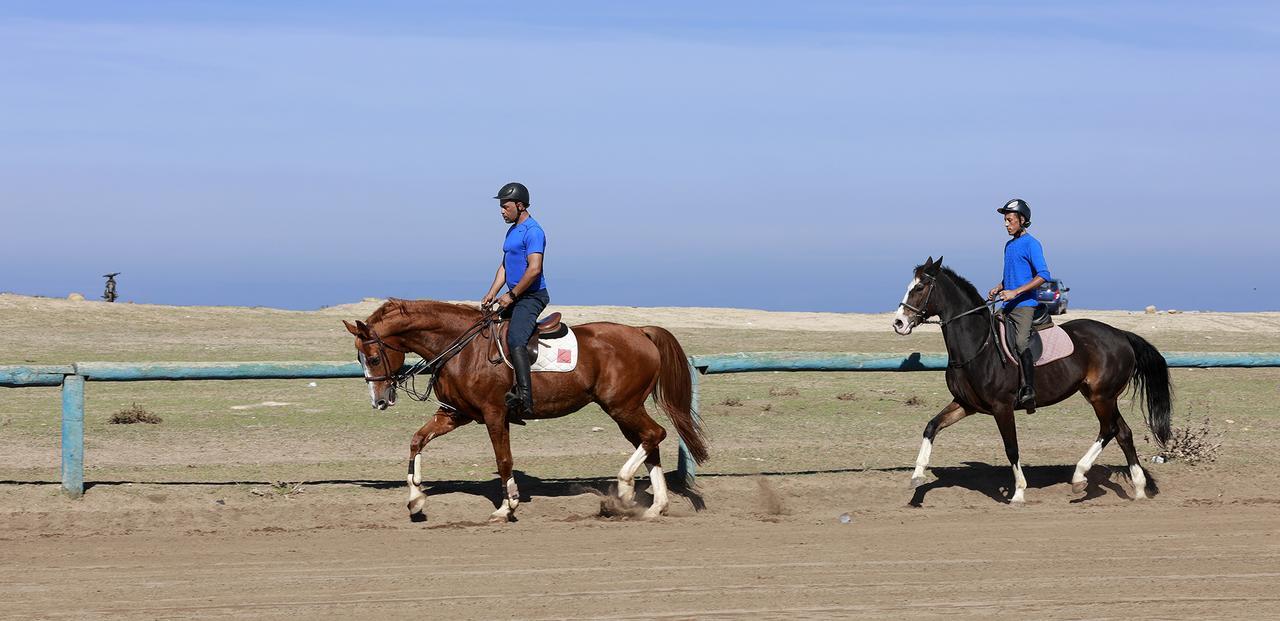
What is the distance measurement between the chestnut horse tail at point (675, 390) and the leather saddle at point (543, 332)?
846 millimetres

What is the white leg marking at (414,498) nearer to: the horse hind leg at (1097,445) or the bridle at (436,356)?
the bridle at (436,356)

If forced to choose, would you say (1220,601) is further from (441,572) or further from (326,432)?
(326,432)

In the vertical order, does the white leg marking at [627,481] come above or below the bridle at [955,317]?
below

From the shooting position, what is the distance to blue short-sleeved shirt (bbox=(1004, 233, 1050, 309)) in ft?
41.5

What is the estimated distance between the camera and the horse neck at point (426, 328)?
11.5 metres

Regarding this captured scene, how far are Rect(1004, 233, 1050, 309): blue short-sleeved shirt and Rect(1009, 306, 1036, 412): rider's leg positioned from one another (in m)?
0.18

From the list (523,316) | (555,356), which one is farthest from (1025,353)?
(523,316)

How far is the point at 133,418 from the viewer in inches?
631

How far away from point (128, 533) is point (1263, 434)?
1273 cm

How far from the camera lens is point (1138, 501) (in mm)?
12828

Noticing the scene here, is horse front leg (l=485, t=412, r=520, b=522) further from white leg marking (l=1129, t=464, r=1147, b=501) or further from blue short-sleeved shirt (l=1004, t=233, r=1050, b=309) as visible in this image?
white leg marking (l=1129, t=464, r=1147, b=501)

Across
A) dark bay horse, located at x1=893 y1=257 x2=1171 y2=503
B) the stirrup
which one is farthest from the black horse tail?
the stirrup

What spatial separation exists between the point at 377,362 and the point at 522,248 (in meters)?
1.56

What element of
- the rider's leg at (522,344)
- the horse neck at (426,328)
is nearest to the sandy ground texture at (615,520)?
the rider's leg at (522,344)
